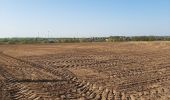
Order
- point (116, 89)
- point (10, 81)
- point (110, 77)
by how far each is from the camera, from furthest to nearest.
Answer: point (110, 77)
point (10, 81)
point (116, 89)

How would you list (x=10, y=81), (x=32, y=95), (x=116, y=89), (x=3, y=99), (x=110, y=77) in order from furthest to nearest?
(x=110, y=77)
(x=10, y=81)
(x=116, y=89)
(x=32, y=95)
(x=3, y=99)

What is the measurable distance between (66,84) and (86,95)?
224 centimetres

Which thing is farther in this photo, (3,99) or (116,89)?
(116,89)

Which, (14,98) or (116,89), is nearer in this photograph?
(14,98)

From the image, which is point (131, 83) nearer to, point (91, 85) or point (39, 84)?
point (91, 85)

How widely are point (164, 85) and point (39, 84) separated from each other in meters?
4.32

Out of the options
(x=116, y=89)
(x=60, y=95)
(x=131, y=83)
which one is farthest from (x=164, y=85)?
(x=60, y=95)

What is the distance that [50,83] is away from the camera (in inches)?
450

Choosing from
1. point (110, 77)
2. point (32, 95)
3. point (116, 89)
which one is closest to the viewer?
point (32, 95)

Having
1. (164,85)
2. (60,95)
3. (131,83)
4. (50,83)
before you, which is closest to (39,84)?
(50,83)

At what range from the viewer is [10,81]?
1195cm

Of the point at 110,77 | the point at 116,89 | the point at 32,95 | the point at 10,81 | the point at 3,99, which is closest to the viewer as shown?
the point at 3,99

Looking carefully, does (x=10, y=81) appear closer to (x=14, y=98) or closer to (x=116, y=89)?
(x=14, y=98)

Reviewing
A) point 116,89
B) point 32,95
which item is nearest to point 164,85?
point 116,89
